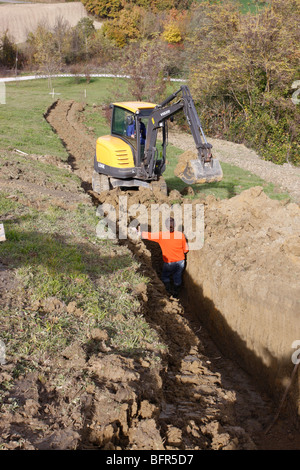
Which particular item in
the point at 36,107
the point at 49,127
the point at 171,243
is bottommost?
the point at 171,243

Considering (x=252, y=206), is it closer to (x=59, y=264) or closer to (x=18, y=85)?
(x=59, y=264)

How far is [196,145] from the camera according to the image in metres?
9.34

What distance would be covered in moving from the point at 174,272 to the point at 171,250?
0.60 m

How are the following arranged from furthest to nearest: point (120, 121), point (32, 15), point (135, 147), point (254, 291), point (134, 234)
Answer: point (32, 15)
point (120, 121)
point (135, 147)
point (134, 234)
point (254, 291)

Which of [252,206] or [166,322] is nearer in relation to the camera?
[166,322]

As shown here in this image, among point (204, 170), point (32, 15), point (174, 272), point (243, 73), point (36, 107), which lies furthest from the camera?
point (32, 15)

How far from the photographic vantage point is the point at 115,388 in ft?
14.6

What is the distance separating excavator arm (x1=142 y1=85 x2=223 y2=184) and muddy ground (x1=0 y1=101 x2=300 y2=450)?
11.8ft

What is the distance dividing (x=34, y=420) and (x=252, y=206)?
7.72 m

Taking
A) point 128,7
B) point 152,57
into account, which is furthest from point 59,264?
point 128,7

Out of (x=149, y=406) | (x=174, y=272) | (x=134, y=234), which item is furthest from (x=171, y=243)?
(x=149, y=406)

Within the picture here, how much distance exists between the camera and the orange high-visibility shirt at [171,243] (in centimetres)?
873

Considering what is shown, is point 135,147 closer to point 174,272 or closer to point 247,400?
point 174,272

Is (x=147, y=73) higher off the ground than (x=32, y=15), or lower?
lower
